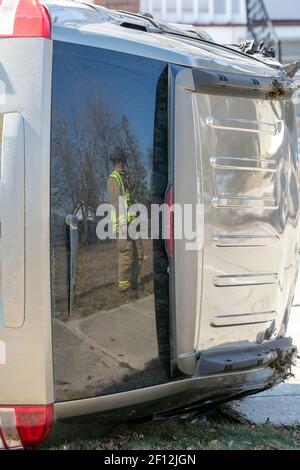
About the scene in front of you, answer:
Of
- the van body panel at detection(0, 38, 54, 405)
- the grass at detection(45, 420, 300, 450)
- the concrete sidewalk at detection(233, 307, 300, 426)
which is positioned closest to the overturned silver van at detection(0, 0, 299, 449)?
the van body panel at detection(0, 38, 54, 405)

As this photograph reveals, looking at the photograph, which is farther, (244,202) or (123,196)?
(244,202)

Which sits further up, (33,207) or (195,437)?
(33,207)

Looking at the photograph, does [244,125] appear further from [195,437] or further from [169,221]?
[195,437]

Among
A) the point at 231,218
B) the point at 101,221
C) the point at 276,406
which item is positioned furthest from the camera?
the point at 276,406

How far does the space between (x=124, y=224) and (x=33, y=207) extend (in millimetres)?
432

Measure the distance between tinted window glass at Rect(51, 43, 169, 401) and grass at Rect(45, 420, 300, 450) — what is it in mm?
608

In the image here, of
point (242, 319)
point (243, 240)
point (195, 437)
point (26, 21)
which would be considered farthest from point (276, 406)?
point (26, 21)

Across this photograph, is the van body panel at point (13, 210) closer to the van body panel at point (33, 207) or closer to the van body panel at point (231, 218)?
the van body panel at point (33, 207)

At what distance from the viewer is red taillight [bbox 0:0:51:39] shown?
2.91m

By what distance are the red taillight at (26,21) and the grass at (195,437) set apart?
6.29 ft

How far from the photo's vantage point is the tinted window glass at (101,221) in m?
2.97

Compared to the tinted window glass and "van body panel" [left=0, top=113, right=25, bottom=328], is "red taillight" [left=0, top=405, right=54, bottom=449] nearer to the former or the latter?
the tinted window glass

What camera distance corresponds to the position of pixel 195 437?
4.02 metres

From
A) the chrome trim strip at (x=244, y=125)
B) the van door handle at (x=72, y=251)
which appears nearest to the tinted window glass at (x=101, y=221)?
the van door handle at (x=72, y=251)
